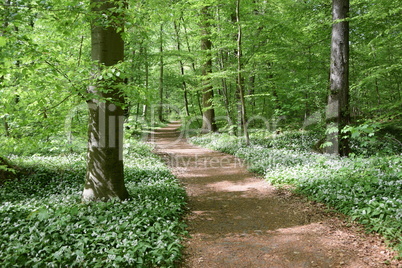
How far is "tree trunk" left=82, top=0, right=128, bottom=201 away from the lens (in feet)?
20.0

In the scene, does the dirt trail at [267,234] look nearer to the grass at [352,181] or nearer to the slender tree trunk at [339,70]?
the grass at [352,181]

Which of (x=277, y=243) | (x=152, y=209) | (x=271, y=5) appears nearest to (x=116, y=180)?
(x=152, y=209)

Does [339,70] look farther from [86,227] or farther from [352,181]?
[86,227]

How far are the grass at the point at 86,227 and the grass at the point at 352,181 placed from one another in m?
3.62

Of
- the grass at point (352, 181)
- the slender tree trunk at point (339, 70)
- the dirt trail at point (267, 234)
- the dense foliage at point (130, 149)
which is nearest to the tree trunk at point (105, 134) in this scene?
the dense foliage at point (130, 149)

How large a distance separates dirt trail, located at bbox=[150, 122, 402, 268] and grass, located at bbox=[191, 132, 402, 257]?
30cm

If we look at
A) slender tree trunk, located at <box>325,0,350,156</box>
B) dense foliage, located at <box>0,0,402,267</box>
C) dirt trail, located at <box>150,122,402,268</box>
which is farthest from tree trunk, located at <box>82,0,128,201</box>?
slender tree trunk, located at <box>325,0,350,156</box>

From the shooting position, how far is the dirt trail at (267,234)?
4434 mm

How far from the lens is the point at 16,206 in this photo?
5938 mm

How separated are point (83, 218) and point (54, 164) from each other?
5.39m

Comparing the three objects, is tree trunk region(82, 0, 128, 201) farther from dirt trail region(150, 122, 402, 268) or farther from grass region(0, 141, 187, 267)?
dirt trail region(150, 122, 402, 268)

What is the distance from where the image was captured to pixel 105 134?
6316 millimetres

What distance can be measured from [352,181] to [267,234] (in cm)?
311

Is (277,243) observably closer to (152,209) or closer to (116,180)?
(152,209)
